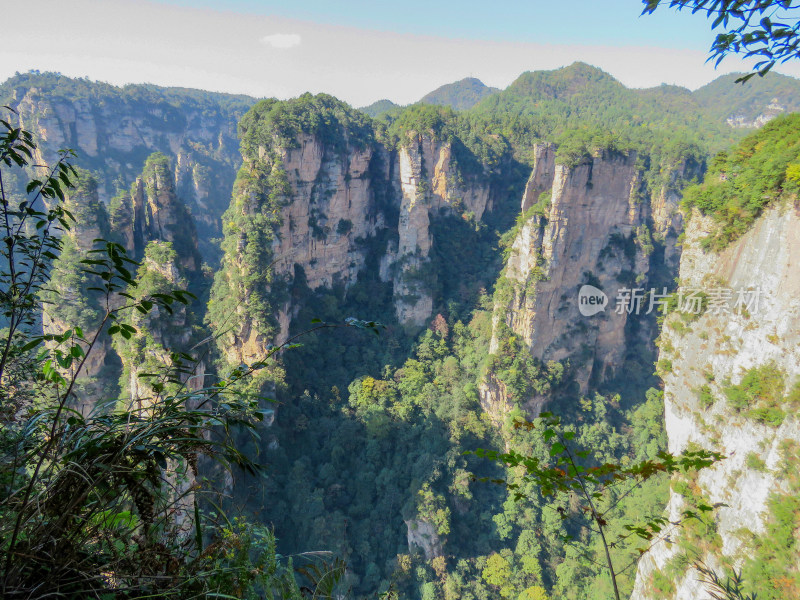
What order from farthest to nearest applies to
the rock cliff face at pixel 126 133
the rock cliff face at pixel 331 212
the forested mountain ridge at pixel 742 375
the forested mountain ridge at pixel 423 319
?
the rock cliff face at pixel 126 133
the rock cliff face at pixel 331 212
the forested mountain ridge at pixel 423 319
the forested mountain ridge at pixel 742 375

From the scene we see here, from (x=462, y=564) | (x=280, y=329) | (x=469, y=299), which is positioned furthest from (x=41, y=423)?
(x=469, y=299)

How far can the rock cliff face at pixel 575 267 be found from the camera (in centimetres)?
2238

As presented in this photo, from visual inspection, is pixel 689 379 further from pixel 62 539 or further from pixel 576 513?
pixel 62 539

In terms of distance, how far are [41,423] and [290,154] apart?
922 inches

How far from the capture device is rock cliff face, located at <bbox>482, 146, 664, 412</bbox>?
2238 centimetres

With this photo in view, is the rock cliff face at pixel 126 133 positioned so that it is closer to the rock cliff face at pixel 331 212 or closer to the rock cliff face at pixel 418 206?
the rock cliff face at pixel 331 212

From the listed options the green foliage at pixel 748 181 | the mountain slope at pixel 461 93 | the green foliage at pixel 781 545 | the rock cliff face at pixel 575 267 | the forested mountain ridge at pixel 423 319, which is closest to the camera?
the green foliage at pixel 781 545

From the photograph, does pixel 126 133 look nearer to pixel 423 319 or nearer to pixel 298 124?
pixel 298 124

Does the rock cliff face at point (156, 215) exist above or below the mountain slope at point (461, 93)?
below

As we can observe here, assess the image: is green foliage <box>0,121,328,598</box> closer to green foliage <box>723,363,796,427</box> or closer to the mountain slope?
green foliage <box>723,363,796,427</box>

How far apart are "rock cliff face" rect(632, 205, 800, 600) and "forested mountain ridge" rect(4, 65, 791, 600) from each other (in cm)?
167

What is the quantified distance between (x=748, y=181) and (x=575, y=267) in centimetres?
1323

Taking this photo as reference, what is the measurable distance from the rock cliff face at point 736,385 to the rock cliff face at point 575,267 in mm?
10443

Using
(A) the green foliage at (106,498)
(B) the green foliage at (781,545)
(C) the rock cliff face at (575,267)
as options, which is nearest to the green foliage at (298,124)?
(C) the rock cliff face at (575,267)
